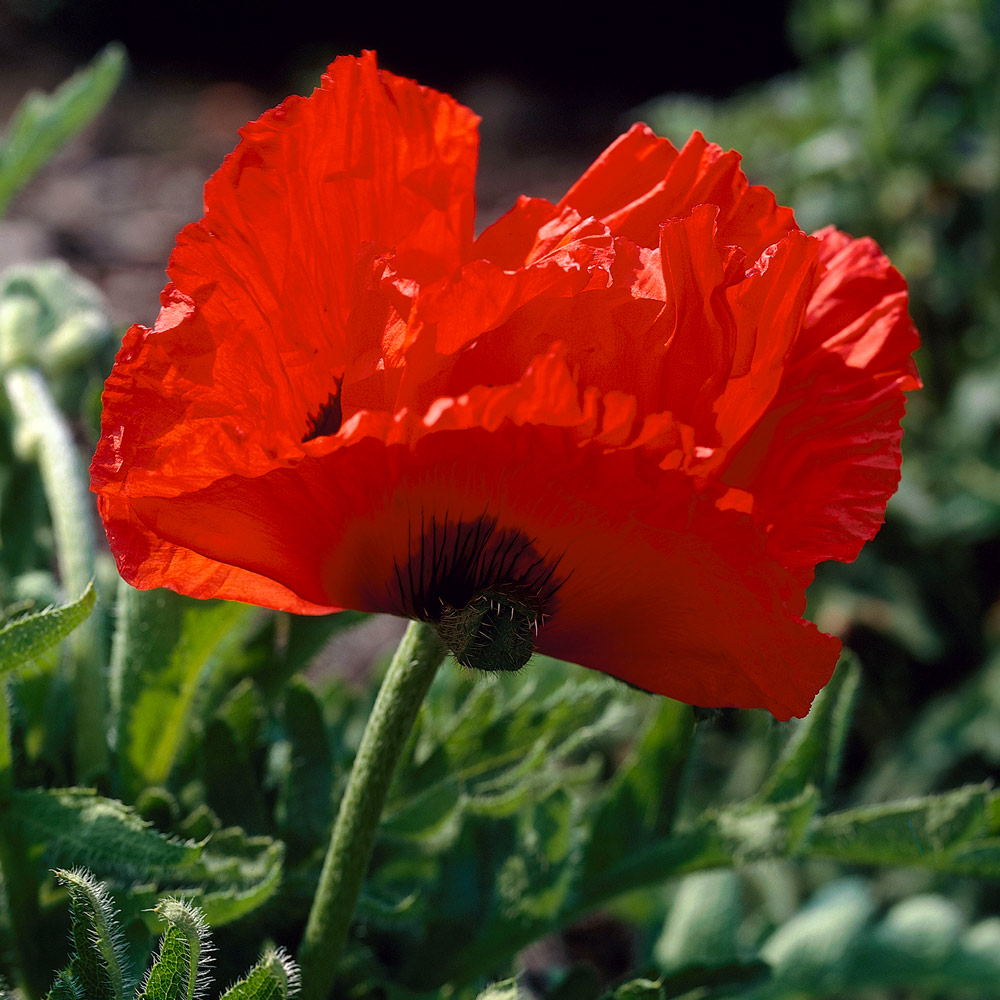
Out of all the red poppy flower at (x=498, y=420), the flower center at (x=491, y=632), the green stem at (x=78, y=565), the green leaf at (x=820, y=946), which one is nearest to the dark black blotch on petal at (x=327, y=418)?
the red poppy flower at (x=498, y=420)

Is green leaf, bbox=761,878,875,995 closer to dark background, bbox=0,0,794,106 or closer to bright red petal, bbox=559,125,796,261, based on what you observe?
bright red petal, bbox=559,125,796,261

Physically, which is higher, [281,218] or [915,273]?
[915,273]


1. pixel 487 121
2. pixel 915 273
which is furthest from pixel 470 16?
pixel 915 273

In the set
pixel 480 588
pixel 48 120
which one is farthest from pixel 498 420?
pixel 48 120

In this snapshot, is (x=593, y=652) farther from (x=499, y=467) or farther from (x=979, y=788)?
(x=979, y=788)

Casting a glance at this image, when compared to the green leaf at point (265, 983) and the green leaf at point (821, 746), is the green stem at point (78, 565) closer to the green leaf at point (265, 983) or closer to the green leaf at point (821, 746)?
the green leaf at point (265, 983)

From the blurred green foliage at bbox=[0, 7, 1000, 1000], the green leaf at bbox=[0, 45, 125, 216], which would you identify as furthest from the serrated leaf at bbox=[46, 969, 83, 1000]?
the green leaf at bbox=[0, 45, 125, 216]
